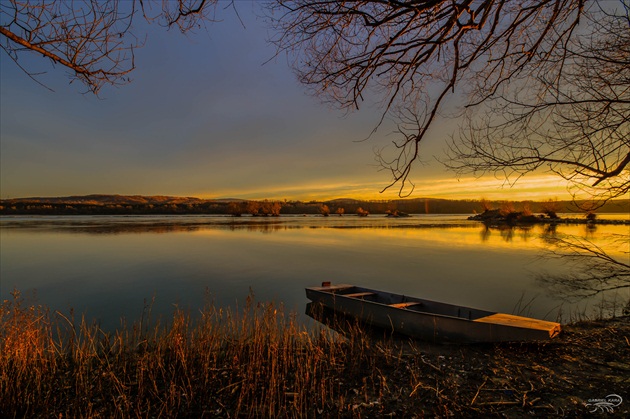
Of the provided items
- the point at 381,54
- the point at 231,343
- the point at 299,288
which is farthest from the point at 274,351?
the point at 299,288

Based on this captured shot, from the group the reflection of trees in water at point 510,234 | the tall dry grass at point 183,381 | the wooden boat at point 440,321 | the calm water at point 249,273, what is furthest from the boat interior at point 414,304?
the reflection of trees in water at point 510,234

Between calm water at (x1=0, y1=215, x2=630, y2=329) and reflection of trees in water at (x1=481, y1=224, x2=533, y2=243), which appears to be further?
reflection of trees in water at (x1=481, y1=224, x2=533, y2=243)

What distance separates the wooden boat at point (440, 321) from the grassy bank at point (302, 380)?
30 cm

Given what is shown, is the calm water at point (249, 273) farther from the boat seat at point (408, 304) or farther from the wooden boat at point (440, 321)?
the boat seat at point (408, 304)

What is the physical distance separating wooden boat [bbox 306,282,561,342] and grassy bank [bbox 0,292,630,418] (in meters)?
0.30

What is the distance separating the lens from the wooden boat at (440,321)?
6.42 metres

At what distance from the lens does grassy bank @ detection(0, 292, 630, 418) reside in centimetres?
416

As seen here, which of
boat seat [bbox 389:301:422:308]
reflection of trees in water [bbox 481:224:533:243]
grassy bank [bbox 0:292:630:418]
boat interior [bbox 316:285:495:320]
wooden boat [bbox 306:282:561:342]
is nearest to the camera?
grassy bank [bbox 0:292:630:418]

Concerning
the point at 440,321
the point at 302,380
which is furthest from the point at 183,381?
the point at 440,321

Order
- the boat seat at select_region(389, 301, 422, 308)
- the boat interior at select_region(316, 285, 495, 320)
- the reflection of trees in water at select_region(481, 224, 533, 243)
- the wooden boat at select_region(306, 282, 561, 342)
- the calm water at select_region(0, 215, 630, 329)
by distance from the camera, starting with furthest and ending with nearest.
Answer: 1. the reflection of trees in water at select_region(481, 224, 533, 243)
2. the calm water at select_region(0, 215, 630, 329)
3. the boat seat at select_region(389, 301, 422, 308)
4. the boat interior at select_region(316, 285, 495, 320)
5. the wooden boat at select_region(306, 282, 561, 342)

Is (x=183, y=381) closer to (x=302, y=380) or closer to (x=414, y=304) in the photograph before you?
(x=302, y=380)

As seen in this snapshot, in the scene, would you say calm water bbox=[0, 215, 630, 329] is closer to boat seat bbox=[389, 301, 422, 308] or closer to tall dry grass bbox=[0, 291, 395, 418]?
tall dry grass bbox=[0, 291, 395, 418]

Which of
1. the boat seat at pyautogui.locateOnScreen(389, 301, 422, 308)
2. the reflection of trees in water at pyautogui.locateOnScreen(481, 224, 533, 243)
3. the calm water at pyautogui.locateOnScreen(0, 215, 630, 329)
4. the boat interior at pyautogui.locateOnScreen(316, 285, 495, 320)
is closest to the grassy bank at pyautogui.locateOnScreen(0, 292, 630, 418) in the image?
the boat interior at pyautogui.locateOnScreen(316, 285, 495, 320)

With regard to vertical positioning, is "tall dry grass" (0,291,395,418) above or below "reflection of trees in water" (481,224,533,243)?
above
